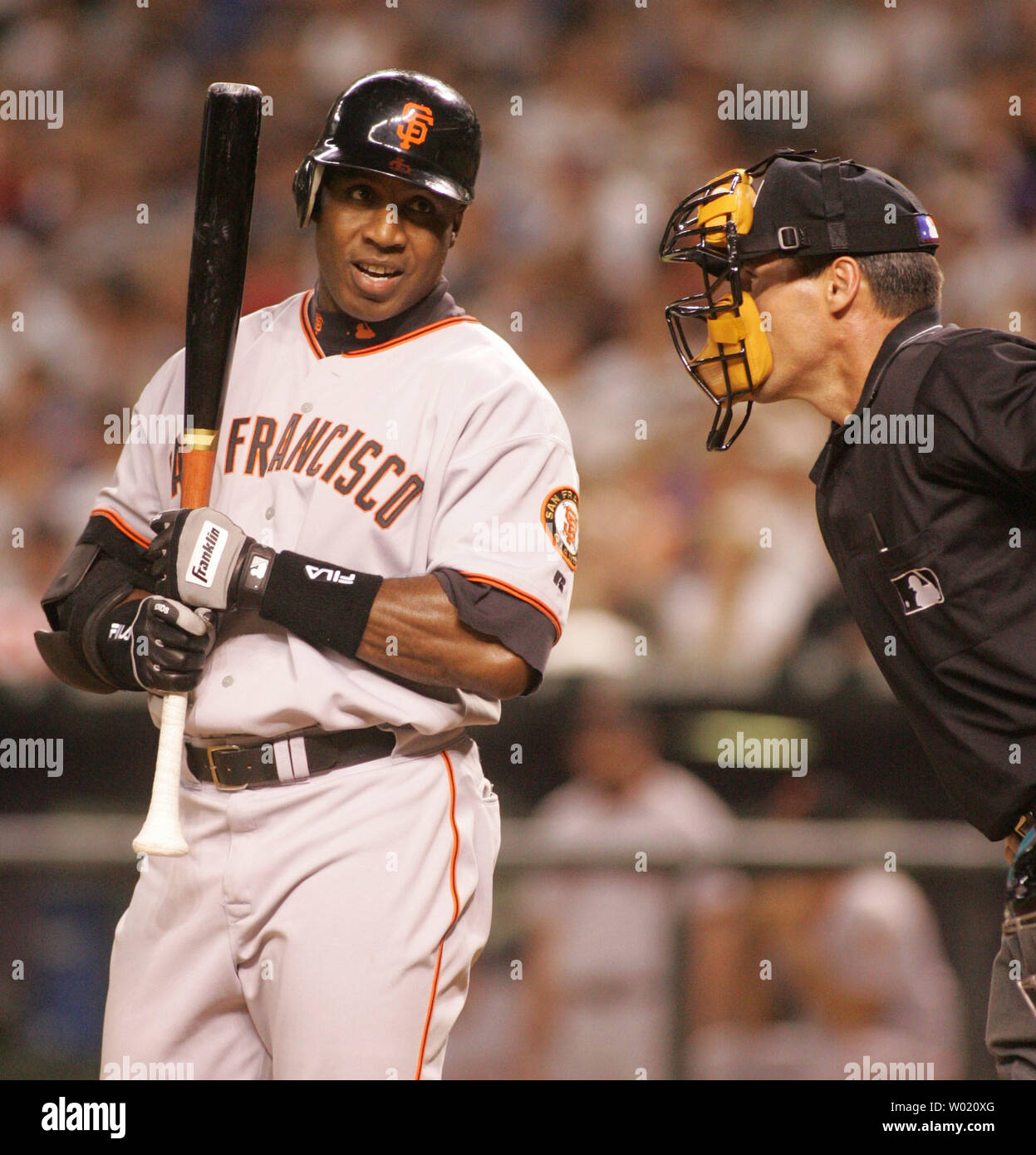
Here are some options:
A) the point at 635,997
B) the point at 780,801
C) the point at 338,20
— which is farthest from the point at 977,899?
the point at 338,20

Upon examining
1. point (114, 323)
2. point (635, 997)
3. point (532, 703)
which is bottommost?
point (635, 997)

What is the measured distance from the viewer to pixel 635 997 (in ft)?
11.2

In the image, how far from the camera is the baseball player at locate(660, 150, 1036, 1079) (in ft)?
6.01

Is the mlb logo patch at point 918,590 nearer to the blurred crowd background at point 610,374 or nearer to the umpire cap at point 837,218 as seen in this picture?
the umpire cap at point 837,218

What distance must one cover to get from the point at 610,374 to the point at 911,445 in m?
3.44

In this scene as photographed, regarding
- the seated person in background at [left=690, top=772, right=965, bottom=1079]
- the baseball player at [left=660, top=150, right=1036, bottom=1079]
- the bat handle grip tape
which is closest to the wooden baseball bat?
the bat handle grip tape

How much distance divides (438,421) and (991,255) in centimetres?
394

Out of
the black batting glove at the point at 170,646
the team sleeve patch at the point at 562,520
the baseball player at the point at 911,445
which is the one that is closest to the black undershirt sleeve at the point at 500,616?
the team sleeve patch at the point at 562,520

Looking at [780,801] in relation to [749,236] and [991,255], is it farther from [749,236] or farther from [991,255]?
[991,255]

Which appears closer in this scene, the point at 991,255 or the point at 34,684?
the point at 34,684

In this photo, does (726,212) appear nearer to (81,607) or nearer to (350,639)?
(350,639)

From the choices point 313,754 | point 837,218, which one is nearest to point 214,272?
point 313,754

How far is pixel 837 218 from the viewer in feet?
7.02

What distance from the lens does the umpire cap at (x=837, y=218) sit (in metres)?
2.13
